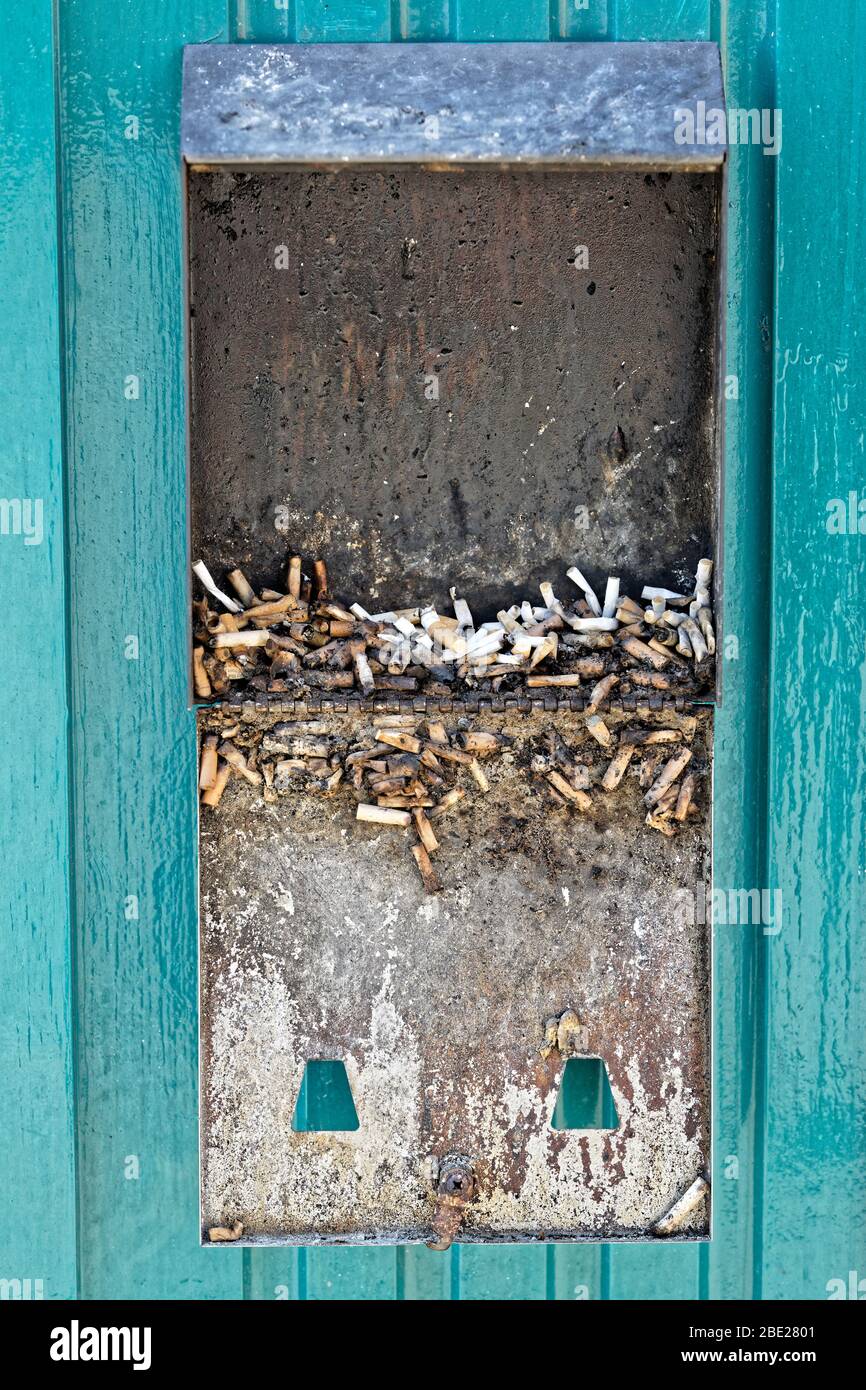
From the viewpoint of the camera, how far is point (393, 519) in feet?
7.77

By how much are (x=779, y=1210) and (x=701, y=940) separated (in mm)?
746

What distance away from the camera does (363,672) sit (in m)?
2.25

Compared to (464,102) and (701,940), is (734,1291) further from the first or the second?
(464,102)

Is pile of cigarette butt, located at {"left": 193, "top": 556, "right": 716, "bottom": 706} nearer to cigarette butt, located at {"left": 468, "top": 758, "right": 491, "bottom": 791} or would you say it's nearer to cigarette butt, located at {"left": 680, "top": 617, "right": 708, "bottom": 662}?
cigarette butt, located at {"left": 680, "top": 617, "right": 708, "bottom": 662}

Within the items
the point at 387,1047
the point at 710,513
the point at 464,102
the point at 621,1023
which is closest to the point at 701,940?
the point at 621,1023

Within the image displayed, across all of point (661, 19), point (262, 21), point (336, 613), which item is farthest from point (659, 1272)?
point (262, 21)

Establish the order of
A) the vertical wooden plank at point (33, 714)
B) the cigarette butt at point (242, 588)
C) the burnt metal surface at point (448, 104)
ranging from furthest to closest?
1. the vertical wooden plank at point (33, 714)
2. the cigarette butt at point (242, 588)
3. the burnt metal surface at point (448, 104)

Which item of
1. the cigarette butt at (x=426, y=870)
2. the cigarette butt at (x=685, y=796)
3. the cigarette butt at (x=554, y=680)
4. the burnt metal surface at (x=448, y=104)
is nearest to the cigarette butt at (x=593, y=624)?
the cigarette butt at (x=554, y=680)

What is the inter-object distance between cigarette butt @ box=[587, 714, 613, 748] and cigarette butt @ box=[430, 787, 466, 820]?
297 mm

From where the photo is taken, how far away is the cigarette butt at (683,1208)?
7.52ft

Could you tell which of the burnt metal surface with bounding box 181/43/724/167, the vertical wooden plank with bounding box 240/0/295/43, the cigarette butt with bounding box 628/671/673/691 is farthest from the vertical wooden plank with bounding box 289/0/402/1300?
the vertical wooden plank with bounding box 240/0/295/43

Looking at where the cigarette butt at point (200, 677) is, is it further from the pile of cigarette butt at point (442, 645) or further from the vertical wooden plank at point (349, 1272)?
the vertical wooden plank at point (349, 1272)

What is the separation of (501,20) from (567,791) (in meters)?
1.69

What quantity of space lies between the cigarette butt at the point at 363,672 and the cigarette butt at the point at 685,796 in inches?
26.3
